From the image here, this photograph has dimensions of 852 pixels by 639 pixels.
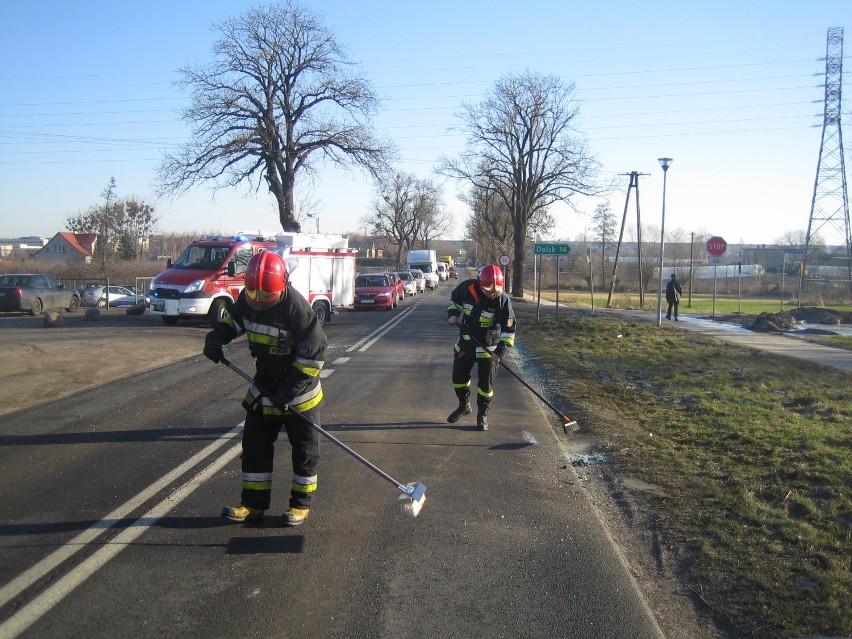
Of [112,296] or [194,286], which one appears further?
[112,296]

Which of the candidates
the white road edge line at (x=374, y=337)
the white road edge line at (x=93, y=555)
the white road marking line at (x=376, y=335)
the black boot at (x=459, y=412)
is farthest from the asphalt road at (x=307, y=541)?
the white road marking line at (x=376, y=335)

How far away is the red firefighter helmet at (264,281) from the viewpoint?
16.2 feet

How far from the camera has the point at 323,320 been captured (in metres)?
23.8

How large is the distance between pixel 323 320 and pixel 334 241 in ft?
8.60

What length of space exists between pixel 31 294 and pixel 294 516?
25.8 metres

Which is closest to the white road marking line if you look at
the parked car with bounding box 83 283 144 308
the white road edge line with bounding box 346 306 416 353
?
A: the white road edge line with bounding box 346 306 416 353

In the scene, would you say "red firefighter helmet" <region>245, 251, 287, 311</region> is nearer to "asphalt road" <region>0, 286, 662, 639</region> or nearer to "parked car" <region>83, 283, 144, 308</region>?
"asphalt road" <region>0, 286, 662, 639</region>

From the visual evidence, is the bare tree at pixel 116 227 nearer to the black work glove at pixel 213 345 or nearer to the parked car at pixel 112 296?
Result: the parked car at pixel 112 296

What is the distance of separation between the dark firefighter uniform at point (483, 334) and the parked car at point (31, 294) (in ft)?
76.5

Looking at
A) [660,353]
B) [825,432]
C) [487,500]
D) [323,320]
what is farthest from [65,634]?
[323,320]

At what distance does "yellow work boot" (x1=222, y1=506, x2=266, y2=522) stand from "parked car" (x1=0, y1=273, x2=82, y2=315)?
25.2 metres

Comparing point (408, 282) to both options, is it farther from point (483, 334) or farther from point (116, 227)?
point (483, 334)

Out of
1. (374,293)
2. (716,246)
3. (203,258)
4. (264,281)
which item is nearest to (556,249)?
(716,246)

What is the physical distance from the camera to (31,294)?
2683cm
